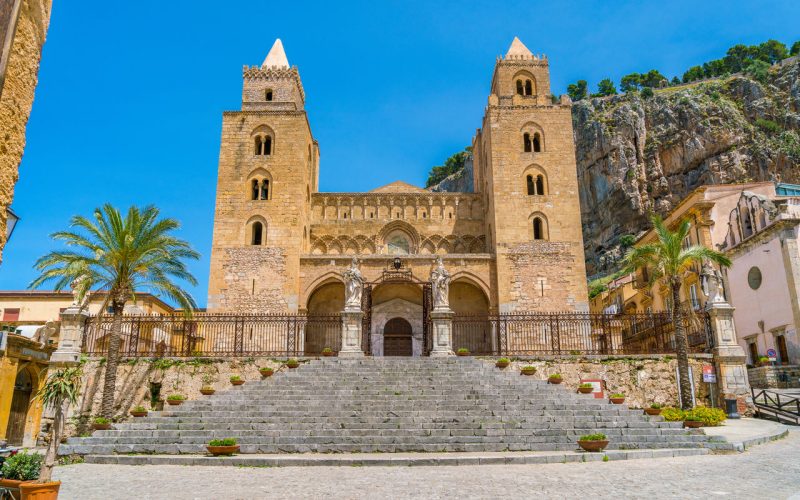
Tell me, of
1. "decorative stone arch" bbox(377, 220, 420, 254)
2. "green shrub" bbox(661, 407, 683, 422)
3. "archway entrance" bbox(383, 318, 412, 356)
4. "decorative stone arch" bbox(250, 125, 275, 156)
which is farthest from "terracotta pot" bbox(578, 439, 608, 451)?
"decorative stone arch" bbox(250, 125, 275, 156)

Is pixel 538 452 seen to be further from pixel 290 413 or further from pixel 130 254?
pixel 130 254

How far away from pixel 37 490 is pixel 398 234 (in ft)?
95.1

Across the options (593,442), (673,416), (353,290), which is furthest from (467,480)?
(353,290)

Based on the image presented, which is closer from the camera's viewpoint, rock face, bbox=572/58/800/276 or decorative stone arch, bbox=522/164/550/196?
decorative stone arch, bbox=522/164/550/196

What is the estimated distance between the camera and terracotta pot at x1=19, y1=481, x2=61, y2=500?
6.25 metres

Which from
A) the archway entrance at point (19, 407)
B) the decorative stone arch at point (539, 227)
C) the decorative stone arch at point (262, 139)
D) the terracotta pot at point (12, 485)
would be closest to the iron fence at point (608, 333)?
the decorative stone arch at point (539, 227)

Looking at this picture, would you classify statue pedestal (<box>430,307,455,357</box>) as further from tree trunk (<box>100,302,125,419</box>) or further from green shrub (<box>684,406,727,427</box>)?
tree trunk (<box>100,302,125,419</box>)

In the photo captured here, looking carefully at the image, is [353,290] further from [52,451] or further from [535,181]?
[535,181]

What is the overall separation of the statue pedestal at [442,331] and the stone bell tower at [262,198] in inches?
427

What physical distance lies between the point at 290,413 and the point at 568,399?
279 inches

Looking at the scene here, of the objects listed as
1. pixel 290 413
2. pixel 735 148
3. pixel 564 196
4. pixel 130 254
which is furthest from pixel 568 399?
pixel 735 148

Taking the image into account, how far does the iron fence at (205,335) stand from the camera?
19953mm

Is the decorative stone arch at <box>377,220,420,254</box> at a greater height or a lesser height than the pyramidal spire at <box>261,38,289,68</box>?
lesser

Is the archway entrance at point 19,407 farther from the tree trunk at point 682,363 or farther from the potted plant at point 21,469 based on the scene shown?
the tree trunk at point 682,363
